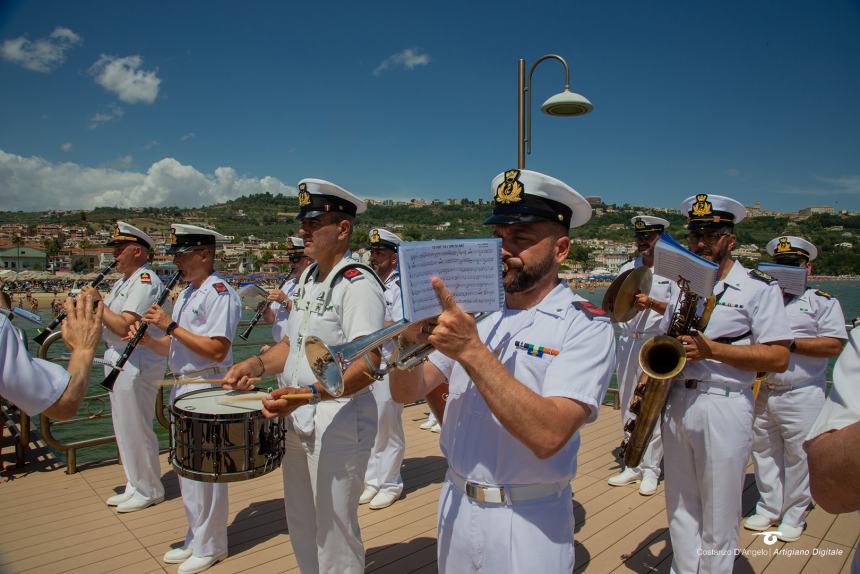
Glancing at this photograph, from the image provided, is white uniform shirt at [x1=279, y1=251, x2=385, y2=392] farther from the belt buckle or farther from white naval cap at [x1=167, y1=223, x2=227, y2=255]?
white naval cap at [x1=167, y1=223, x2=227, y2=255]

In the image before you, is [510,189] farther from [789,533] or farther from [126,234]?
[126,234]

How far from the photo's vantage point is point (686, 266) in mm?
3117

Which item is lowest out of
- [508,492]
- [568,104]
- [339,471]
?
[339,471]

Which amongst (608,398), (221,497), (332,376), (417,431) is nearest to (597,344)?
(332,376)

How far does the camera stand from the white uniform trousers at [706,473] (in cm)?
317

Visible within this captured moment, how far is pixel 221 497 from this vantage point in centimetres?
405

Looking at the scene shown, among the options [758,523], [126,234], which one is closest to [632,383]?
[758,523]

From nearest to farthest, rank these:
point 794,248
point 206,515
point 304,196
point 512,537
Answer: point 512,537, point 304,196, point 206,515, point 794,248

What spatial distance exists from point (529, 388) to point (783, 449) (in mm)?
4372

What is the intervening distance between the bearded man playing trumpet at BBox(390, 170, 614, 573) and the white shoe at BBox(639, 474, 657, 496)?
3.72 meters

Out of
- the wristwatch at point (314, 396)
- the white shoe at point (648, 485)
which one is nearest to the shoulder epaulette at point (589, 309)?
the wristwatch at point (314, 396)

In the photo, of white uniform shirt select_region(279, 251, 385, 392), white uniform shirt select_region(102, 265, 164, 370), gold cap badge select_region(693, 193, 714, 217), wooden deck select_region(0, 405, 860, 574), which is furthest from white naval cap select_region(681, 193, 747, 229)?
white uniform shirt select_region(102, 265, 164, 370)

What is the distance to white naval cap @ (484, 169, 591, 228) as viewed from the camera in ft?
6.86

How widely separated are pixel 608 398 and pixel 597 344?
7.76 meters
